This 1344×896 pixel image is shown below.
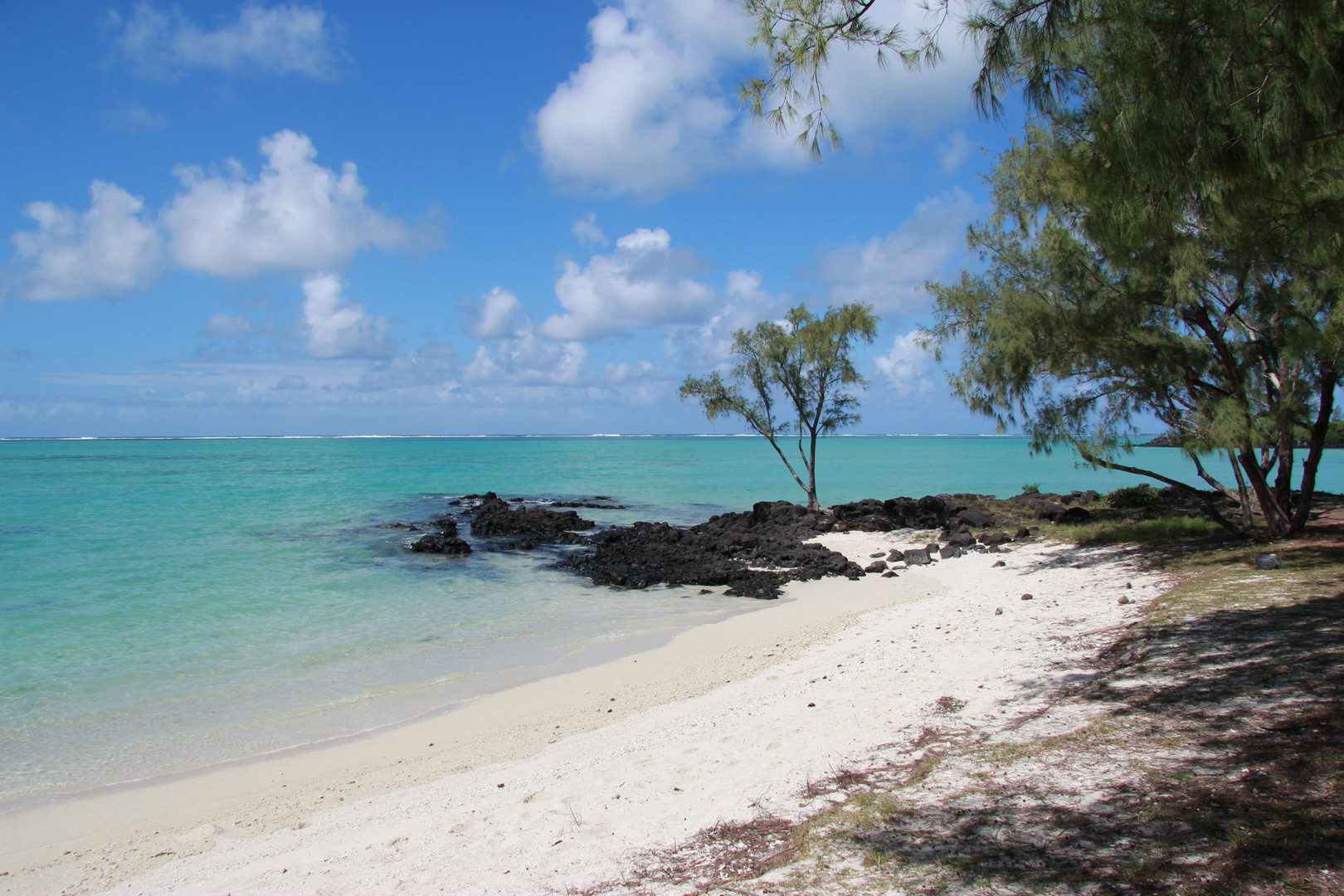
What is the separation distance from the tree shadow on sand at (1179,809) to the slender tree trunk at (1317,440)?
823cm

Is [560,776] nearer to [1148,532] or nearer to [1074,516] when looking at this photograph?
[1148,532]

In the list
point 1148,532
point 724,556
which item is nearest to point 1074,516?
→ point 1148,532

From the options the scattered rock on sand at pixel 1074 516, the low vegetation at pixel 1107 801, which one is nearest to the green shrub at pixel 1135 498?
the scattered rock on sand at pixel 1074 516

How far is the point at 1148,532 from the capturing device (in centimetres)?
1675

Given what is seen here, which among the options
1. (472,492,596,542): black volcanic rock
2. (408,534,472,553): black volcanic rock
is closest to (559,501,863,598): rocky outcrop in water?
(472,492,596,542): black volcanic rock

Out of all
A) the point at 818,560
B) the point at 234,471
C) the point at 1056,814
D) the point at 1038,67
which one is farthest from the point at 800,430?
the point at 234,471

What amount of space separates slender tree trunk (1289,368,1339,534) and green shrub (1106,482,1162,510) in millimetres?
10004

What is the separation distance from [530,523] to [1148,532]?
21.8m

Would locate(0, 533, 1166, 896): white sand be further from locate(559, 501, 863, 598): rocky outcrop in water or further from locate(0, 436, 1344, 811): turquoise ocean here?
locate(559, 501, 863, 598): rocky outcrop in water

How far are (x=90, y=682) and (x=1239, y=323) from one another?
65.2 feet

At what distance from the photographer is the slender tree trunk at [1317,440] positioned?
12211 millimetres

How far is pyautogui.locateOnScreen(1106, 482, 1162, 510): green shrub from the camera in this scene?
23.6 m

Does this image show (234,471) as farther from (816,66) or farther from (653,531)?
(816,66)

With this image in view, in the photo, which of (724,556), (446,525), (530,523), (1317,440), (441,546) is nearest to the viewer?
(1317,440)
